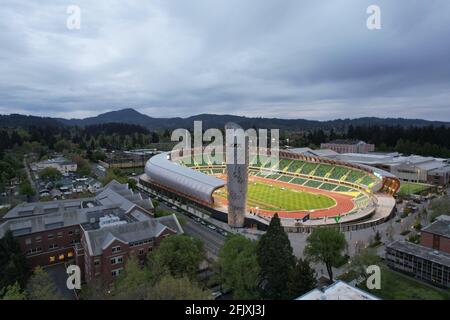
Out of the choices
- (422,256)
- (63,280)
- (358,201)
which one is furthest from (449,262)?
(63,280)

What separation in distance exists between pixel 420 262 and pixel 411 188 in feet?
151

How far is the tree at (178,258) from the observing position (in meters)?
25.1

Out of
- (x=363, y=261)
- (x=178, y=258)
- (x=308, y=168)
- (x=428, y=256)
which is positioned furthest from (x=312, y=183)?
(x=178, y=258)

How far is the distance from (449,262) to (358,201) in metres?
30.9

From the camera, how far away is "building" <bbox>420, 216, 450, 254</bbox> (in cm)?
3216

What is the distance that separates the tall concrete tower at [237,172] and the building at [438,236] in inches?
902

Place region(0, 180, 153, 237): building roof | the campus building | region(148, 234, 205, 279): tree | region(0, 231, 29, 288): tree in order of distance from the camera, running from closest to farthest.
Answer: region(0, 231, 29, 288): tree < region(148, 234, 205, 279): tree < the campus building < region(0, 180, 153, 237): building roof

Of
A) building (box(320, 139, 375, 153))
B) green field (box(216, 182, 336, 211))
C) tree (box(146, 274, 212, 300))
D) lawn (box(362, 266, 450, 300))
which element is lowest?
lawn (box(362, 266, 450, 300))

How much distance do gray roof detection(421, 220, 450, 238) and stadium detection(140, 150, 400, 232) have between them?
411 inches

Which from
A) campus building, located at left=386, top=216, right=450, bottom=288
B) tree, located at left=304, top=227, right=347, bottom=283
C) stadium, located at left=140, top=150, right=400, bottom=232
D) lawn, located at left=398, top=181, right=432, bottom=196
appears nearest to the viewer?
tree, located at left=304, top=227, right=347, bottom=283

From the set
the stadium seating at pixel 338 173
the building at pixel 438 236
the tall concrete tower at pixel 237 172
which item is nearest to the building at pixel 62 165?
the tall concrete tower at pixel 237 172

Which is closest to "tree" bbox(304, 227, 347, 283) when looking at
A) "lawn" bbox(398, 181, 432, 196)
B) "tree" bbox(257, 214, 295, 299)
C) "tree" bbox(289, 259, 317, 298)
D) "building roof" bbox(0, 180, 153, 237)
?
"tree" bbox(257, 214, 295, 299)

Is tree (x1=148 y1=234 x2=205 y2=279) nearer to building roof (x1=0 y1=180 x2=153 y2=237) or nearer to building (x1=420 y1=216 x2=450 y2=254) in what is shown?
building roof (x1=0 y1=180 x2=153 y2=237)
